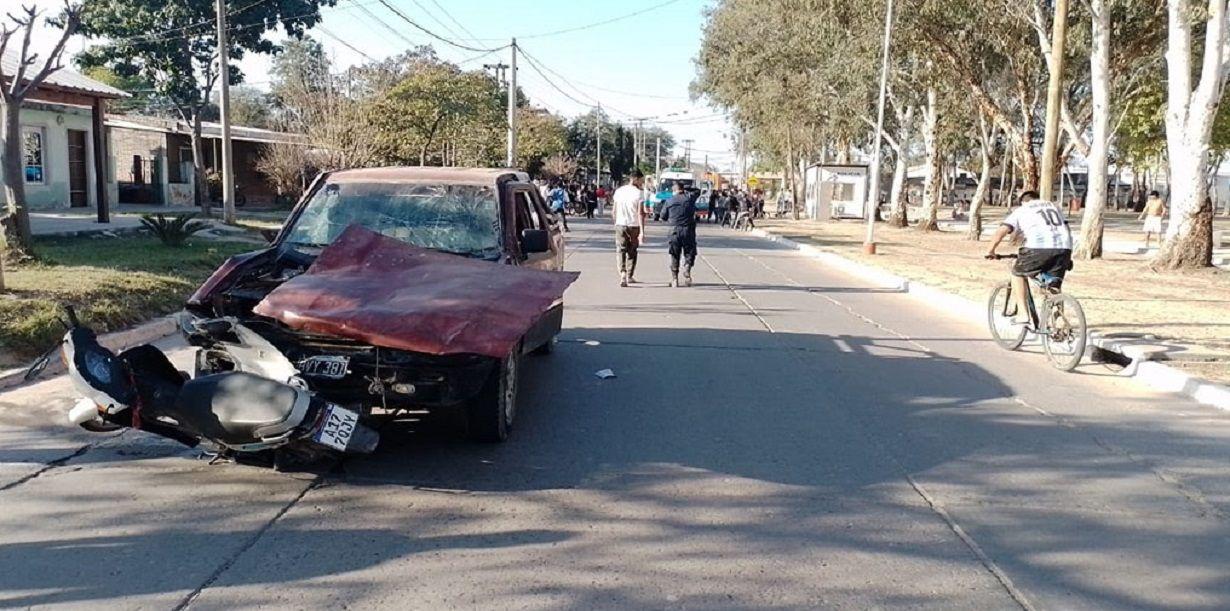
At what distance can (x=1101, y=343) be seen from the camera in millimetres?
11211

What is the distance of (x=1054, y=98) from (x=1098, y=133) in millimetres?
5793

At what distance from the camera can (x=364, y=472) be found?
5957mm

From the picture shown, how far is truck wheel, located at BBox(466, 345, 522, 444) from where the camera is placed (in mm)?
6289

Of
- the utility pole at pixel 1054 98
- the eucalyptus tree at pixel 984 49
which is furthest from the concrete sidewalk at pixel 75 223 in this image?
the eucalyptus tree at pixel 984 49

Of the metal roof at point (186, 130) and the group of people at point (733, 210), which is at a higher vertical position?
the metal roof at point (186, 130)

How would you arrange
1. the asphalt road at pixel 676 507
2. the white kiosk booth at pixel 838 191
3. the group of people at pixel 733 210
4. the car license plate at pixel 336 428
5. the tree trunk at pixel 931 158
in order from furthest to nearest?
the white kiosk booth at pixel 838 191 → the group of people at pixel 733 210 → the tree trunk at pixel 931 158 → the car license plate at pixel 336 428 → the asphalt road at pixel 676 507

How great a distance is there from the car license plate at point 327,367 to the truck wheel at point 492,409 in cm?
86

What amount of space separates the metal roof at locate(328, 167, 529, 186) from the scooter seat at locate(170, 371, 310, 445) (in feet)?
10.00

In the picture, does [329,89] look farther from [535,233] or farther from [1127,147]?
[1127,147]

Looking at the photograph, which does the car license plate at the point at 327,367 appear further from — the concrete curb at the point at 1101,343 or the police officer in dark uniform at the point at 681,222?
the police officer in dark uniform at the point at 681,222

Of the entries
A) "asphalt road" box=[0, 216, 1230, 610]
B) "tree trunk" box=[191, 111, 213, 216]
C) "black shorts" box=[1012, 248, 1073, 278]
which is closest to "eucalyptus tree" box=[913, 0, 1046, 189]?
"black shorts" box=[1012, 248, 1073, 278]

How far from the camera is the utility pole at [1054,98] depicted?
58.2 feet

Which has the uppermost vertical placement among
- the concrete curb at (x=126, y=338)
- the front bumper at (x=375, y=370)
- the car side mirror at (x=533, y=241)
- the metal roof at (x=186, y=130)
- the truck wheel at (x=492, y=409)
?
the metal roof at (x=186, y=130)

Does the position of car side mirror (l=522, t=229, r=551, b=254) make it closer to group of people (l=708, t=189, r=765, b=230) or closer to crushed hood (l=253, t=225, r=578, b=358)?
crushed hood (l=253, t=225, r=578, b=358)
